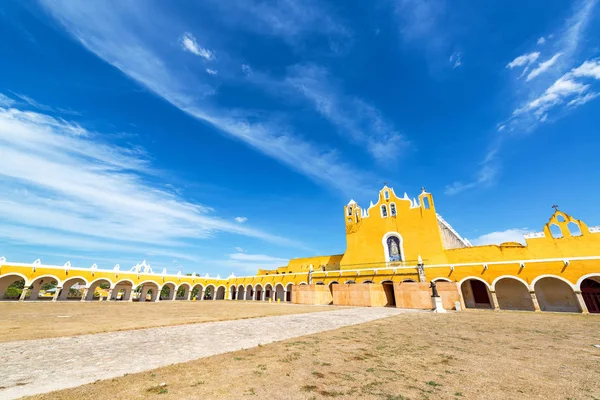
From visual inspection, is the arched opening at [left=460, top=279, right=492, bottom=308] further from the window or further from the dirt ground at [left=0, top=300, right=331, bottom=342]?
the dirt ground at [left=0, top=300, right=331, bottom=342]

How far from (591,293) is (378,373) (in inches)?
1041

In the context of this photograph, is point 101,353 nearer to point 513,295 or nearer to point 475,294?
point 513,295

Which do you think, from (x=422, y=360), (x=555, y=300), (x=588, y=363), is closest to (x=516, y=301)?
(x=555, y=300)

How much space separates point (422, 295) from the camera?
2019 cm

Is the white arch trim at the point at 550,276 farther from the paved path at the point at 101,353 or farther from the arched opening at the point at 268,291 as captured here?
the arched opening at the point at 268,291

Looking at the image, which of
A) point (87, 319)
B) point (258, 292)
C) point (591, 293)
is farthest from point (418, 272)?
point (258, 292)

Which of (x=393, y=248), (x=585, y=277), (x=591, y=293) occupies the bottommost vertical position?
(x=591, y=293)

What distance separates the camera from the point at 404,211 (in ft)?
102

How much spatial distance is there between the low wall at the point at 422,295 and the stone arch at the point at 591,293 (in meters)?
9.44

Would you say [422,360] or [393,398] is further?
[422,360]

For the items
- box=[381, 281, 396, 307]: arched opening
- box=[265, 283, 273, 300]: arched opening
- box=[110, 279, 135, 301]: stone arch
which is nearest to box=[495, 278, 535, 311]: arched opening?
box=[381, 281, 396, 307]: arched opening

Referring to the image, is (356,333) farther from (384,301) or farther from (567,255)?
(567,255)

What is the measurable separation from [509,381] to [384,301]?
20.3 m

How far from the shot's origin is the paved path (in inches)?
150
